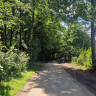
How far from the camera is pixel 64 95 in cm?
531

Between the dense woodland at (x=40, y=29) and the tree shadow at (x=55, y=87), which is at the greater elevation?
the dense woodland at (x=40, y=29)

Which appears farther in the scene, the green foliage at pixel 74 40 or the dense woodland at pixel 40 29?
the green foliage at pixel 74 40

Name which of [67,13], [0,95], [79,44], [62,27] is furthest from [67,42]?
[0,95]

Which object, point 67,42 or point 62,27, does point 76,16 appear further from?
point 67,42

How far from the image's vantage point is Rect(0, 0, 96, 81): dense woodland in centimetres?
863

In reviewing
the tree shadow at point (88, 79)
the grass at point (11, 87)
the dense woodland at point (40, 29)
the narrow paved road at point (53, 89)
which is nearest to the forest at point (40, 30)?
the dense woodland at point (40, 29)

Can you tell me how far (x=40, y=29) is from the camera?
21812mm

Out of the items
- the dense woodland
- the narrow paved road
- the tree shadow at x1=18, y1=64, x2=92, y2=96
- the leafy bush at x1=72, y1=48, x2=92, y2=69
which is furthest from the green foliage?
the narrow paved road

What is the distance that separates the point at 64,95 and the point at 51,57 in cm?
3972

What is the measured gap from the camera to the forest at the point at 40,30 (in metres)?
8.60

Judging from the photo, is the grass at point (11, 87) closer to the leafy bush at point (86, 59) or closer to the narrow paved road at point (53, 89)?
the narrow paved road at point (53, 89)

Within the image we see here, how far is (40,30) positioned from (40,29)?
0.18 meters

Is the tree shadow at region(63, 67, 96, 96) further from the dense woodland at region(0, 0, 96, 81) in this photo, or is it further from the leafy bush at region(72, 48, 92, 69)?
the leafy bush at region(72, 48, 92, 69)

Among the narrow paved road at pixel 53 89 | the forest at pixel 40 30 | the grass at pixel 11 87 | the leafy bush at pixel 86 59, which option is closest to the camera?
the grass at pixel 11 87
